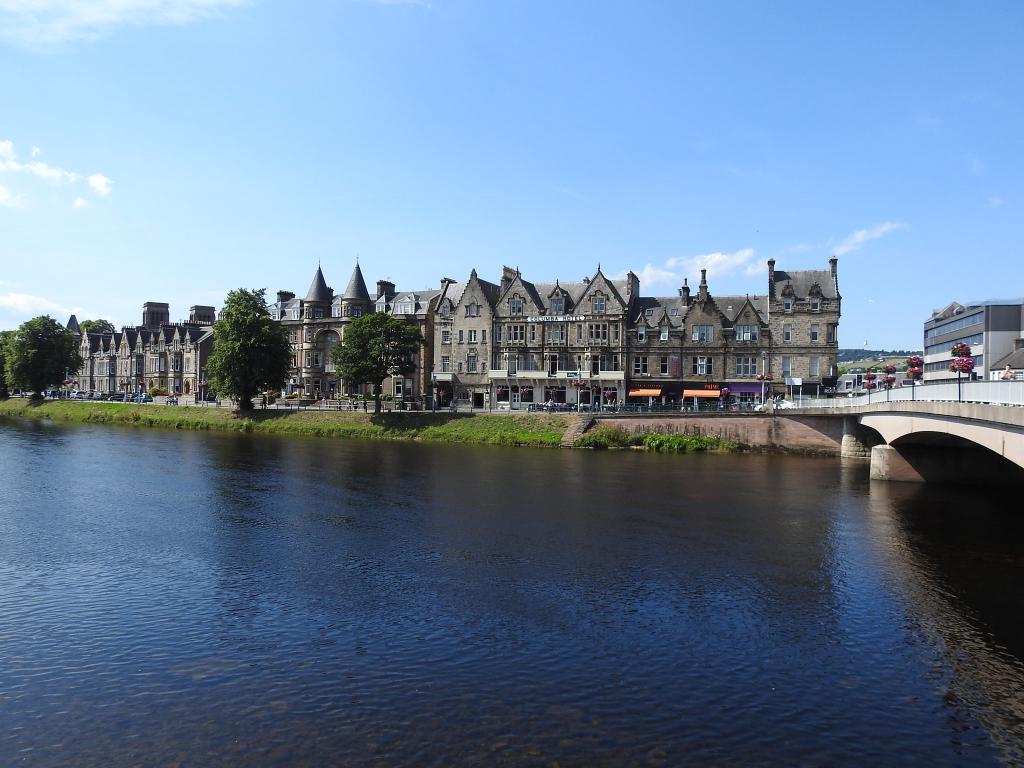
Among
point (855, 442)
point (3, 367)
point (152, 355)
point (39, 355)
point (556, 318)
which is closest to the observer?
point (855, 442)

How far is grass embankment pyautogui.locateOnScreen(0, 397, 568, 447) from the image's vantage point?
75000 mm

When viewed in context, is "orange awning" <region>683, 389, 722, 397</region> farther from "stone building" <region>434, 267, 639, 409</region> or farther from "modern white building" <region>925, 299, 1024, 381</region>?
"modern white building" <region>925, 299, 1024, 381</region>

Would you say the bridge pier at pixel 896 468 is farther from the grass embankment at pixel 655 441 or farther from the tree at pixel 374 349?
the tree at pixel 374 349

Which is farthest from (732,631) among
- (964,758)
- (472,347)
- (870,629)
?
(472,347)

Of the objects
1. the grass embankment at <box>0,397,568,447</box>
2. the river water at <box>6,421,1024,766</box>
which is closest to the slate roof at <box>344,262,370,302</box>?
the grass embankment at <box>0,397,568,447</box>

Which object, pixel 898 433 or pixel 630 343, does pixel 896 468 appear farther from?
pixel 630 343

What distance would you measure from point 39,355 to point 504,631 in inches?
4662

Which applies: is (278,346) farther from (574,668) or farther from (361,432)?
(574,668)

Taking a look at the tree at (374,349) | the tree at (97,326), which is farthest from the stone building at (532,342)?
the tree at (97,326)

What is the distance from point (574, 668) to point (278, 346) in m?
78.8

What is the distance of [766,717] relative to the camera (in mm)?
15516

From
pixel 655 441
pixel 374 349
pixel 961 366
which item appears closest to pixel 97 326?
pixel 374 349

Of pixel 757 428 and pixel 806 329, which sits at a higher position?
pixel 806 329

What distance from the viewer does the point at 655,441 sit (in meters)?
70.1
